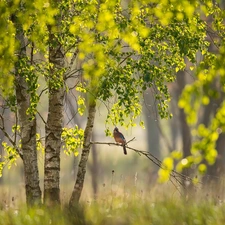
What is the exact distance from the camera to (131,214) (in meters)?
11.1

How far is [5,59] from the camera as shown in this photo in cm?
1017

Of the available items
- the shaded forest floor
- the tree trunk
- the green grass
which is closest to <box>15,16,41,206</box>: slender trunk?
the tree trunk

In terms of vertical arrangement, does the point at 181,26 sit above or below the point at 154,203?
above

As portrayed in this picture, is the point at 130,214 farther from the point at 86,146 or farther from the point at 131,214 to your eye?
the point at 86,146

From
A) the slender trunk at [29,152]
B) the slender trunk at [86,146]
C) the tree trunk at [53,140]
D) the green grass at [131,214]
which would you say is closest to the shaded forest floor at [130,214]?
the green grass at [131,214]

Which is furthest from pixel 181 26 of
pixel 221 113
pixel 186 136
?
pixel 186 136

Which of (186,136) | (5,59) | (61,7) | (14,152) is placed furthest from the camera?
(186,136)

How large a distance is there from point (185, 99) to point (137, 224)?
13.2 ft

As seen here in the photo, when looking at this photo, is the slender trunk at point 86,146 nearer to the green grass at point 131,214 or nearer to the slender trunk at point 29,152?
the slender trunk at point 29,152

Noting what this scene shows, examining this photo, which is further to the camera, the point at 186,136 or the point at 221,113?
the point at 186,136

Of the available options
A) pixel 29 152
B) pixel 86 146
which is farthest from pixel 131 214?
pixel 86 146

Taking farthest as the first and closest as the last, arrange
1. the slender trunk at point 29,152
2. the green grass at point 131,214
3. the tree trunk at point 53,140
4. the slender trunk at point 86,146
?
the slender trunk at point 86,146, the tree trunk at point 53,140, the slender trunk at point 29,152, the green grass at point 131,214

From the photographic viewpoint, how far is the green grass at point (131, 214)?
1062cm

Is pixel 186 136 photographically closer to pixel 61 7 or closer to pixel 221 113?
pixel 61 7
